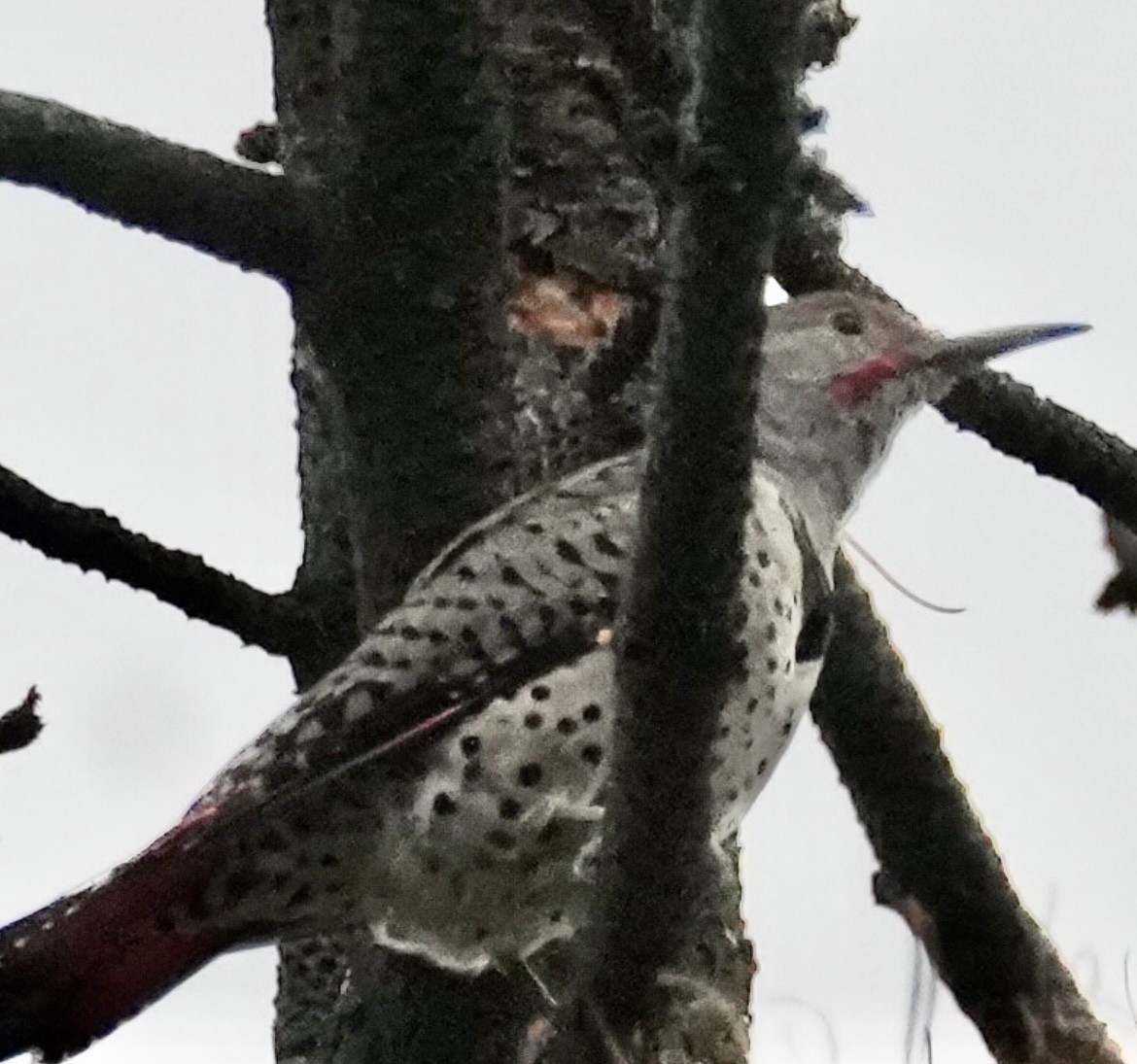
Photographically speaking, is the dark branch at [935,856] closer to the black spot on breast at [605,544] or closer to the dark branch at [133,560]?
the black spot on breast at [605,544]

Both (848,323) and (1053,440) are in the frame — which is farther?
(848,323)

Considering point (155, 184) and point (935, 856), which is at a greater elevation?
point (155, 184)

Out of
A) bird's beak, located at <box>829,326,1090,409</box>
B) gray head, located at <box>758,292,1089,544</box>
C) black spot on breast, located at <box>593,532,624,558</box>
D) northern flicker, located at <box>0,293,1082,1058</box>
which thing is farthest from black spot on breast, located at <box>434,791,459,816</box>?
bird's beak, located at <box>829,326,1090,409</box>

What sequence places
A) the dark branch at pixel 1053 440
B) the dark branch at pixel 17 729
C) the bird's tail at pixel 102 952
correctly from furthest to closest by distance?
1. the dark branch at pixel 1053 440
2. the bird's tail at pixel 102 952
3. the dark branch at pixel 17 729

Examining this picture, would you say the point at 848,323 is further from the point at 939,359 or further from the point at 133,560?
the point at 133,560

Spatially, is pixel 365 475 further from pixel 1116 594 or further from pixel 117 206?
pixel 1116 594

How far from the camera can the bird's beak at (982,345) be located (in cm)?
323

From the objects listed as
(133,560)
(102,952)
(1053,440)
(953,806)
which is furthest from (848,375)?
(102,952)

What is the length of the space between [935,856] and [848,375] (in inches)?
29.7

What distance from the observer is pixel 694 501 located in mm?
1767

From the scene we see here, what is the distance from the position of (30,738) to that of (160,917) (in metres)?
0.32

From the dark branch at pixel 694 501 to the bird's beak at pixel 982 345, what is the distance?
1.40 meters

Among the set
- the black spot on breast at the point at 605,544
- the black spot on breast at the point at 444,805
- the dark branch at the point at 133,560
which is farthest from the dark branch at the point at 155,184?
the black spot on breast at the point at 444,805

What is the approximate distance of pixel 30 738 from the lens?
6.40 ft
